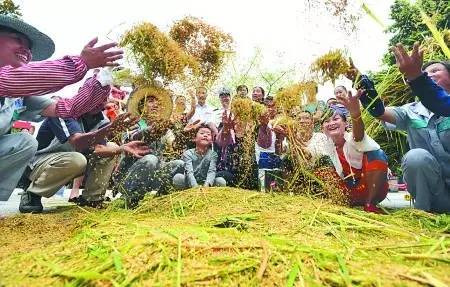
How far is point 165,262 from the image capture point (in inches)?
56.4

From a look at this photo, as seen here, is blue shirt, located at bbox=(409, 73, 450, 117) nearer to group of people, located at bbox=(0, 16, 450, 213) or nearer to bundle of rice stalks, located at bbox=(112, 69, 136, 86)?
group of people, located at bbox=(0, 16, 450, 213)

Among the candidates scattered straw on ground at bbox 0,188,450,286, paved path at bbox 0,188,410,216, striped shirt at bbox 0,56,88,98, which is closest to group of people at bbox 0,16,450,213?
striped shirt at bbox 0,56,88,98

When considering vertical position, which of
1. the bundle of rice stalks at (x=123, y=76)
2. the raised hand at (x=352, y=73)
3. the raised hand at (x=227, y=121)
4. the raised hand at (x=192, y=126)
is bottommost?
the raised hand at (x=192, y=126)

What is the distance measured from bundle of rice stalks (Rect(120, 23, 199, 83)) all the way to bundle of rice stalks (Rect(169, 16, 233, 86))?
0.21 metres

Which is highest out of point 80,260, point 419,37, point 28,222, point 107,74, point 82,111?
point 419,37

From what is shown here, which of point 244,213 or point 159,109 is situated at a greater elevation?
point 159,109

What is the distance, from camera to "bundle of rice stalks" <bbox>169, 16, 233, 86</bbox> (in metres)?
3.55

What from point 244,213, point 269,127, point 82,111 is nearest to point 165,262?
point 244,213

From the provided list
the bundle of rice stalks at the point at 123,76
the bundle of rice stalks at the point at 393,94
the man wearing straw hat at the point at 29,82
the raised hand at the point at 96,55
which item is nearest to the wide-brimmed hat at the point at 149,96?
the bundle of rice stalks at the point at 123,76

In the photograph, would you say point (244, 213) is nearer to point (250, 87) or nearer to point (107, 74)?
point (107, 74)

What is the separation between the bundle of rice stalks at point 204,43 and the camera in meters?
3.55

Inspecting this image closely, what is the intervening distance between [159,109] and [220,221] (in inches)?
57.0

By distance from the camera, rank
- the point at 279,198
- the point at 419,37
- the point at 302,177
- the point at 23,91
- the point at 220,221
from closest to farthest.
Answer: the point at 220,221 → the point at 23,91 → the point at 279,198 → the point at 302,177 → the point at 419,37

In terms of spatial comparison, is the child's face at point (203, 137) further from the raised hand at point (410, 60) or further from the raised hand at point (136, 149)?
the raised hand at point (410, 60)
